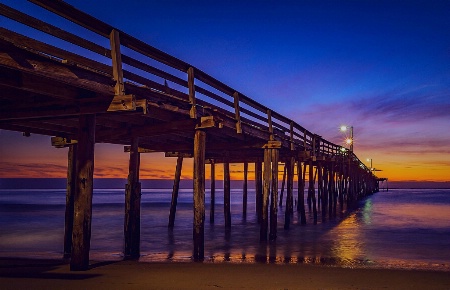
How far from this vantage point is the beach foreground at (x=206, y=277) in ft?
19.9

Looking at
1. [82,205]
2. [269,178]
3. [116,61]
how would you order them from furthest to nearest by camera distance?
1. [269,178]
2. [82,205]
3. [116,61]

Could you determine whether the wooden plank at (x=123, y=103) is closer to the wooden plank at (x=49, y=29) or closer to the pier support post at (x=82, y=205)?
the wooden plank at (x=49, y=29)

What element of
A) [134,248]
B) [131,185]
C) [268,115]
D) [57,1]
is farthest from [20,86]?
[268,115]

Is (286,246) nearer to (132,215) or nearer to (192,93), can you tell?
(132,215)

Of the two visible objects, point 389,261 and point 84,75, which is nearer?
point 84,75

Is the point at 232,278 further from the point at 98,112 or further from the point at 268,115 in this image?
the point at 268,115

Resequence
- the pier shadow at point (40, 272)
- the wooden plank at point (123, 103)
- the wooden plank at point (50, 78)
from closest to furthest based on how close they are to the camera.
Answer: the wooden plank at point (50, 78) → the wooden plank at point (123, 103) → the pier shadow at point (40, 272)

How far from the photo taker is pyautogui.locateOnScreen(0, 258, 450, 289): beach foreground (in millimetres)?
6074

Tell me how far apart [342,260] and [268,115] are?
504cm

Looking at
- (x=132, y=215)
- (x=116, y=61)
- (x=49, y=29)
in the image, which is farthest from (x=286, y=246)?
(x=49, y=29)

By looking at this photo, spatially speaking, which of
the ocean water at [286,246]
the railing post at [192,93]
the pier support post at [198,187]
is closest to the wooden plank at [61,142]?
the ocean water at [286,246]

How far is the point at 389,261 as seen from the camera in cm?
1045

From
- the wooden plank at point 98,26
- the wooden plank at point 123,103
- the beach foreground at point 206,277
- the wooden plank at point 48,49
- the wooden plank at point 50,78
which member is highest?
the wooden plank at point 98,26

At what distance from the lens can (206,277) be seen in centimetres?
680
